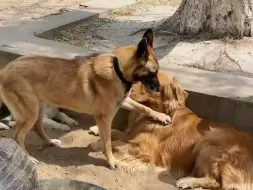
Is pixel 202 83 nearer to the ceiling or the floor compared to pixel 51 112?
nearer to the ceiling

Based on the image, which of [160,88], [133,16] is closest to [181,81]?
[160,88]

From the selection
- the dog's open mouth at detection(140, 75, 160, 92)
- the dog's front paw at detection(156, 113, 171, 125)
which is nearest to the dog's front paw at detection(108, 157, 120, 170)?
the dog's front paw at detection(156, 113, 171, 125)

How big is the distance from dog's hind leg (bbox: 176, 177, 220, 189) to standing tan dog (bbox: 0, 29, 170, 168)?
77 cm

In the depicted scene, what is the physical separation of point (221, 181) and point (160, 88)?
1048mm

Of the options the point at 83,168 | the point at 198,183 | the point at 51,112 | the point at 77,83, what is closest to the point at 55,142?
the point at 83,168

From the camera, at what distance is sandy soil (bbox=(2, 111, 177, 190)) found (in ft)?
15.1

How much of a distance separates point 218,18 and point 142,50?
3.23 metres

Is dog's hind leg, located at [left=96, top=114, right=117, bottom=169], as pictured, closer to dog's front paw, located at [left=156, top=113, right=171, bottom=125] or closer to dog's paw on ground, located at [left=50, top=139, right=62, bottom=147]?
dog's front paw, located at [left=156, top=113, right=171, bottom=125]

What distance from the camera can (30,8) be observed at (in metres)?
9.80

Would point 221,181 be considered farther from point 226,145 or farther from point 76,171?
point 76,171

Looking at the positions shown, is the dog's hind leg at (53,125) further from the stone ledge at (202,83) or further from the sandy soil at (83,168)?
the stone ledge at (202,83)

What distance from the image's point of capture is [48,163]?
16.0ft

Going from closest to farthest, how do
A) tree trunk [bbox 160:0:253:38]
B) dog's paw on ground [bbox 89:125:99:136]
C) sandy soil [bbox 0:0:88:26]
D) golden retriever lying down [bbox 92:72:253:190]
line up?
1. golden retriever lying down [bbox 92:72:253:190]
2. dog's paw on ground [bbox 89:125:99:136]
3. tree trunk [bbox 160:0:253:38]
4. sandy soil [bbox 0:0:88:26]

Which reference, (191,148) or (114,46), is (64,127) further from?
(114,46)
